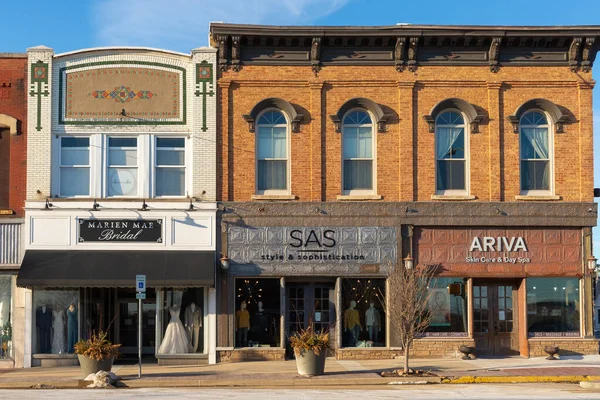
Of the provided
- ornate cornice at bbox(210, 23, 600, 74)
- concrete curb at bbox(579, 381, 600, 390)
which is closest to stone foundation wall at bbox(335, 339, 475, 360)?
concrete curb at bbox(579, 381, 600, 390)

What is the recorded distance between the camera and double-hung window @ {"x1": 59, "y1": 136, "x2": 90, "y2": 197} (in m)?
25.8

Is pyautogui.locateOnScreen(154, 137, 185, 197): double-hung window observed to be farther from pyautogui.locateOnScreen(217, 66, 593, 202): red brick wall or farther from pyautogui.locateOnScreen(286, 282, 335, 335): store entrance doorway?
pyautogui.locateOnScreen(286, 282, 335, 335): store entrance doorway

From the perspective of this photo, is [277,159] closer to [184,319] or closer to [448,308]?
[184,319]

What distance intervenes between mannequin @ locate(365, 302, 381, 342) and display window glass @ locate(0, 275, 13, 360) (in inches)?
407

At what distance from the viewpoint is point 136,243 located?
2539 centimetres

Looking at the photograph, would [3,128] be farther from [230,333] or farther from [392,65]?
[392,65]

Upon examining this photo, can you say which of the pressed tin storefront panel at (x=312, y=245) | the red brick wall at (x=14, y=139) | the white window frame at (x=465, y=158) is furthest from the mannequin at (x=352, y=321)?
the red brick wall at (x=14, y=139)

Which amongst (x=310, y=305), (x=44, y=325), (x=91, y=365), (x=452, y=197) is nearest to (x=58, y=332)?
(x=44, y=325)

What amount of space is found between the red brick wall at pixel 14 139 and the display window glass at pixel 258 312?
6866mm

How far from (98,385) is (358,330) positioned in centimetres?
846

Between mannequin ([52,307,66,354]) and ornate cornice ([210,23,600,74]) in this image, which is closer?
mannequin ([52,307,66,354])

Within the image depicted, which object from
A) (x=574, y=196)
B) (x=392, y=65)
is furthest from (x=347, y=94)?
(x=574, y=196)

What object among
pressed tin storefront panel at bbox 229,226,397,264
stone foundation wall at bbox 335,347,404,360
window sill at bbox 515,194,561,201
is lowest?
stone foundation wall at bbox 335,347,404,360

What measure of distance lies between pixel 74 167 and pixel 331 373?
32.1ft
